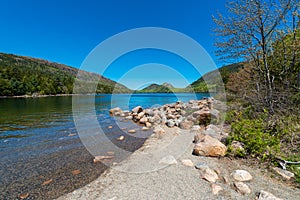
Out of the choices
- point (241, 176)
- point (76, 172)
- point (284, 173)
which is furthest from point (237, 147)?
point (76, 172)

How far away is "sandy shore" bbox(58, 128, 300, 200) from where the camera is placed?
2.84 meters

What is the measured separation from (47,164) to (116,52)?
618cm

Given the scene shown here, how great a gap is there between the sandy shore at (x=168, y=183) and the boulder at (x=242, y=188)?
0.07m

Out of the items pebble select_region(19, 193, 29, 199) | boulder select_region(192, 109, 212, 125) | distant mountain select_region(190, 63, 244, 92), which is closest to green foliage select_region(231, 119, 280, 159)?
boulder select_region(192, 109, 212, 125)

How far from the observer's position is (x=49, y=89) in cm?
7075

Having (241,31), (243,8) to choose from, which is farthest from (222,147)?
(243,8)

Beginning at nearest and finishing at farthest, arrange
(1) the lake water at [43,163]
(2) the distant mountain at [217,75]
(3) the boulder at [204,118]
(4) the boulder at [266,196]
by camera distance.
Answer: (4) the boulder at [266,196], (1) the lake water at [43,163], (2) the distant mountain at [217,75], (3) the boulder at [204,118]

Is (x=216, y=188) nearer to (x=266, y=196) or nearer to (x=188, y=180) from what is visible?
(x=188, y=180)

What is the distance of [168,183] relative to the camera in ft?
10.7

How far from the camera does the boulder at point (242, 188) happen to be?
2.81m

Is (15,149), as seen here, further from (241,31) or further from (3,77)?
(3,77)

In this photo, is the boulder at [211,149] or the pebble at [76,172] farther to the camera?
the boulder at [211,149]

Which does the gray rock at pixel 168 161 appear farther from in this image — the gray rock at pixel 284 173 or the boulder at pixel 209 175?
the gray rock at pixel 284 173

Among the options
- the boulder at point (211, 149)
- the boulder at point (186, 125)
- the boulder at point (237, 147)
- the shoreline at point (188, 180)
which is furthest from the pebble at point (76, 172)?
the boulder at point (186, 125)
